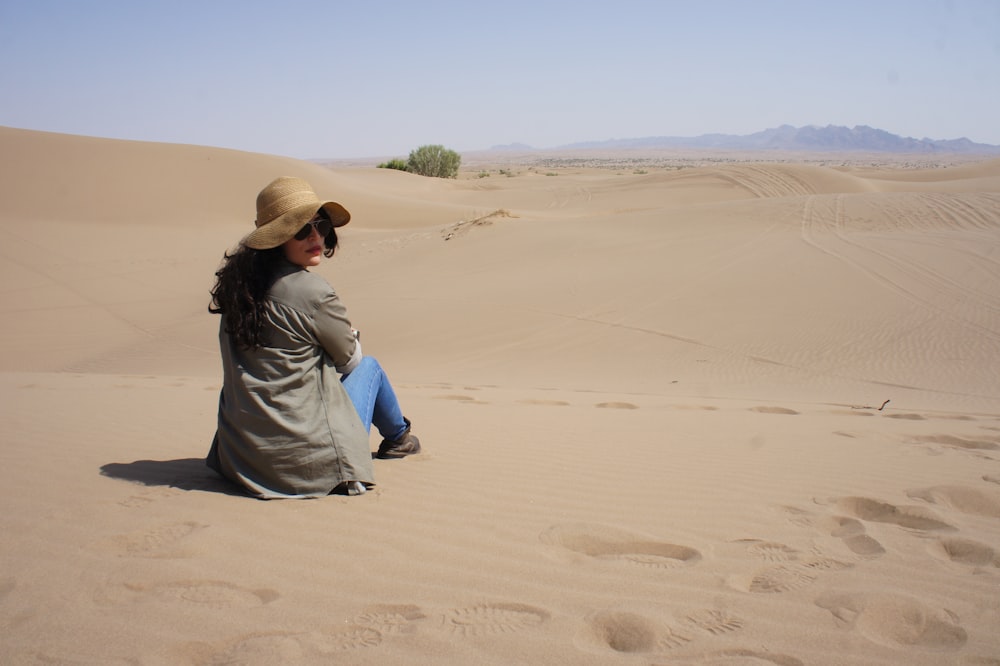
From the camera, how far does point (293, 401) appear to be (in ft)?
11.4

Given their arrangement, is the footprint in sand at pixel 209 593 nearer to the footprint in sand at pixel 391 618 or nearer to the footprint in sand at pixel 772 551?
the footprint in sand at pixel 391 618

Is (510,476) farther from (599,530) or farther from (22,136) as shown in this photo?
(22,136)

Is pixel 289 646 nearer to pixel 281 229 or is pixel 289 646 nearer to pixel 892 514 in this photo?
pixel 281 229

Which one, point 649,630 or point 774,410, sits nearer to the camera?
point 649,630

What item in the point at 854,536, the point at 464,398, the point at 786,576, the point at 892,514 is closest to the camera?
the point at 786,576

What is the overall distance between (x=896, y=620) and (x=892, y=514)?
48.9 inches

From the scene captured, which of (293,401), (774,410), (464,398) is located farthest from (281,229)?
(774,410)

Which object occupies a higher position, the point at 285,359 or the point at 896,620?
the point at 285,359

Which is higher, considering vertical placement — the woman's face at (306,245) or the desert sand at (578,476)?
the woman's face at (306,245)

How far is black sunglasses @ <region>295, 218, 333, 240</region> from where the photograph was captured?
348 centimetres

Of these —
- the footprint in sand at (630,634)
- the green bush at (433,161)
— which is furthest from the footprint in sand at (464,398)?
the green bush at (433,161)

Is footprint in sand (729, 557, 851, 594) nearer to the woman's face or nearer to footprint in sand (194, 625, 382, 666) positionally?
footprint in sand (194, 625, 382, 666)

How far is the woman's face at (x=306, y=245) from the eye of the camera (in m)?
3.49

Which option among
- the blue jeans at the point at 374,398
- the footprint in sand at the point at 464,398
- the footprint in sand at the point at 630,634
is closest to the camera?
the footprint in sand at the point at 630,634
